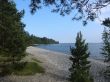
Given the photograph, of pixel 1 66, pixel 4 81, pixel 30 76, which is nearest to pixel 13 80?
pixel 4 81

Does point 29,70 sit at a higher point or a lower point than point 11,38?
lower

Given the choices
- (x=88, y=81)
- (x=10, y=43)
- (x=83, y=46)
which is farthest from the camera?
(x=10, y=43)

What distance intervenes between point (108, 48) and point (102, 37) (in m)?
2.49

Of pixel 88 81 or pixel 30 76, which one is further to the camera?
pixel 30 76

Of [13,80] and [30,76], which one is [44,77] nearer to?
[30,76]

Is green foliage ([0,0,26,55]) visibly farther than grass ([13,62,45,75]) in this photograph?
Yes

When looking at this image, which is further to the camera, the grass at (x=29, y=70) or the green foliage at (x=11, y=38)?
the green foliage at (x=11, y=38)

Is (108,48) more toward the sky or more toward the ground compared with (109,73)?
more toward the sky

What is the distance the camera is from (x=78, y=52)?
42.1 metres

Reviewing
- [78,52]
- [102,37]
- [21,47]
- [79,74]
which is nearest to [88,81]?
[79,74]

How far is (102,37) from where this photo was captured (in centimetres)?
5156

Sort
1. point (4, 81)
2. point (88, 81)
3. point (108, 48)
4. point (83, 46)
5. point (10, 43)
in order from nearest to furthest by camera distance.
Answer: point (88, 81) < point (4, 81) < point (83, 46) < point (10, 43) < point (108, 48)

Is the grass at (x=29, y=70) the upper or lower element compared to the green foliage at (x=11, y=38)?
lower

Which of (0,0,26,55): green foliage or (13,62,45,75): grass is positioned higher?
(0,0,26,55): green foliage
